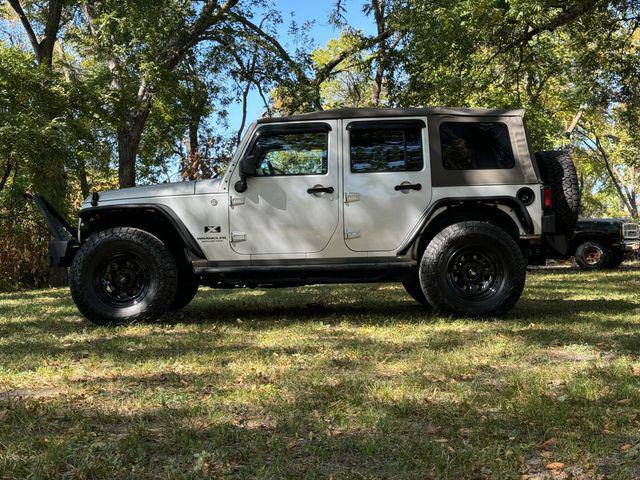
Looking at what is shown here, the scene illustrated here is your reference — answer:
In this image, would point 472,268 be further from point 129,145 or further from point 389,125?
point 129,145

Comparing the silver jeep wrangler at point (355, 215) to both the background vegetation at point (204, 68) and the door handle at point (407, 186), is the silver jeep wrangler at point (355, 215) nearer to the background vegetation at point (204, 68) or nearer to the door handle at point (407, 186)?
the door handle at point (407, 186)

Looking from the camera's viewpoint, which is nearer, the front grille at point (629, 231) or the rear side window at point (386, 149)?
the rear side window at point (386, 149)

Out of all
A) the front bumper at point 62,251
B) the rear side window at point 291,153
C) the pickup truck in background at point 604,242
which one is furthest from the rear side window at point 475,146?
the pickup truck in background at point 604,242

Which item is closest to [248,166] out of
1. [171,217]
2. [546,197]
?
[171,217]

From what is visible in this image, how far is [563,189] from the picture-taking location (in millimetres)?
6273

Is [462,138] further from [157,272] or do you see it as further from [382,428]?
[382,428]

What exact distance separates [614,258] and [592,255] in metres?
0.53

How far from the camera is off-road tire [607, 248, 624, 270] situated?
51.5 ft

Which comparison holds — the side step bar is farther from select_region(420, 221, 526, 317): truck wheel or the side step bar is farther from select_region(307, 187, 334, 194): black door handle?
select_region(307, 187, 334, 194): black door handle

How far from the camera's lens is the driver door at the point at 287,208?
20.2ft

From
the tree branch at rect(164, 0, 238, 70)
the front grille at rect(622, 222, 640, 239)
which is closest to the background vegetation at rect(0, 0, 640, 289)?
the tree branch at rect(164, 0, 238, 70)

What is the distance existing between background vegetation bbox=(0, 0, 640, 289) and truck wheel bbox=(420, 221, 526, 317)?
544 cm

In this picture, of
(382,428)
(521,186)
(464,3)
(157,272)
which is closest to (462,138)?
(521,186)

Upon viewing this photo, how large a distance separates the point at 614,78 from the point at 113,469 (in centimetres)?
1443
